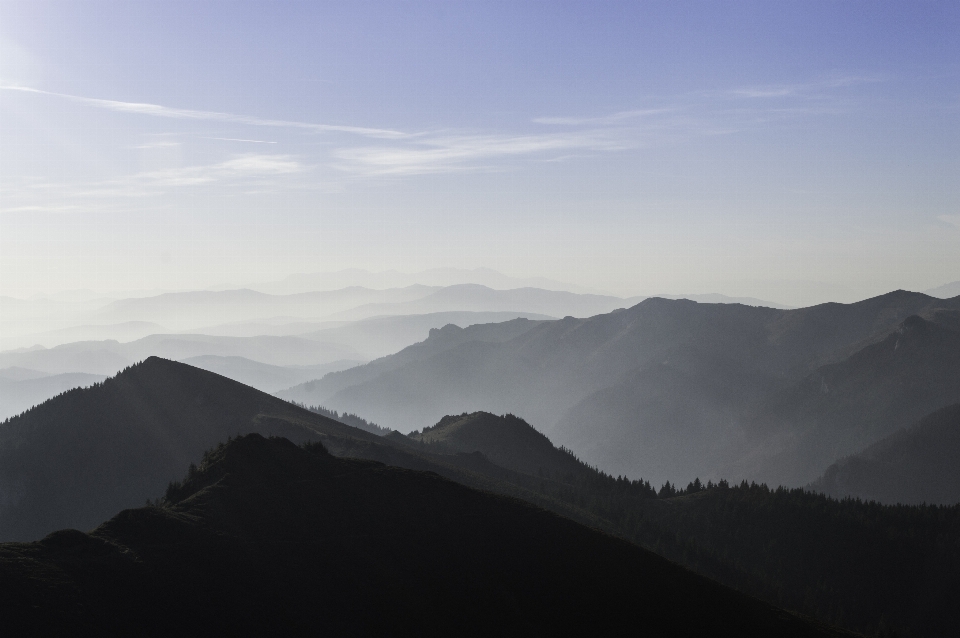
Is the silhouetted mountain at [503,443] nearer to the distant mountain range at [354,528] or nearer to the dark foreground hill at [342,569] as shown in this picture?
the distant mountain range at [354,528]

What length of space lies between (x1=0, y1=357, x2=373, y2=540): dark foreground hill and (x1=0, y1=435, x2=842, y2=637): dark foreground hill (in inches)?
2044

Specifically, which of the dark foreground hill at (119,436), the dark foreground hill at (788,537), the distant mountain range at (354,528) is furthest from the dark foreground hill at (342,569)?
the dark foreground hill at (119,436)

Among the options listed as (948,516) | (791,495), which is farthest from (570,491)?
(948,516)

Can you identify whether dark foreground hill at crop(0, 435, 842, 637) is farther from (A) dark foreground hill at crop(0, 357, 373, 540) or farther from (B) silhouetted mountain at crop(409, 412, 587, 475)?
(B) silhouetted mountain at crop(409, 412, 587, 475)

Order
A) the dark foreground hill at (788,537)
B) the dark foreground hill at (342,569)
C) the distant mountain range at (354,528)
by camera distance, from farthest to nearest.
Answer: the dark foreground hill at (788,537) < the distant mountain range at (354,528) < the dark foreground hill at (342,569)

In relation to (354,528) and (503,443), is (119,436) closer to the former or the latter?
(503,443)

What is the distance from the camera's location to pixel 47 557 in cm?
3509

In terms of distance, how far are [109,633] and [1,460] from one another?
284 ft

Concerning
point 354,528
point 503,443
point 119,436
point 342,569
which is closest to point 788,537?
point 503,443

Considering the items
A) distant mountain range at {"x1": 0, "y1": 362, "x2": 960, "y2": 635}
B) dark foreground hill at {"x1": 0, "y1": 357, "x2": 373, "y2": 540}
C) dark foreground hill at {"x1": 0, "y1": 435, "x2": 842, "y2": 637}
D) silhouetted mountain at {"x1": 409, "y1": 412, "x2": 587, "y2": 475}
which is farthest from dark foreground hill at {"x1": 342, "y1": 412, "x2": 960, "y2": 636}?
dark foreground hill at {"x1": 0, "y1": 435, "x2": 842, "y2": 637}

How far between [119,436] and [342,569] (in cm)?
7924

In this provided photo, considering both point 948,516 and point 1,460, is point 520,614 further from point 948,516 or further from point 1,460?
point 948,516

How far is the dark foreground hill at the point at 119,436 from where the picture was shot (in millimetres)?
98938

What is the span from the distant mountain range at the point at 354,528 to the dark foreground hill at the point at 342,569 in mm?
128
